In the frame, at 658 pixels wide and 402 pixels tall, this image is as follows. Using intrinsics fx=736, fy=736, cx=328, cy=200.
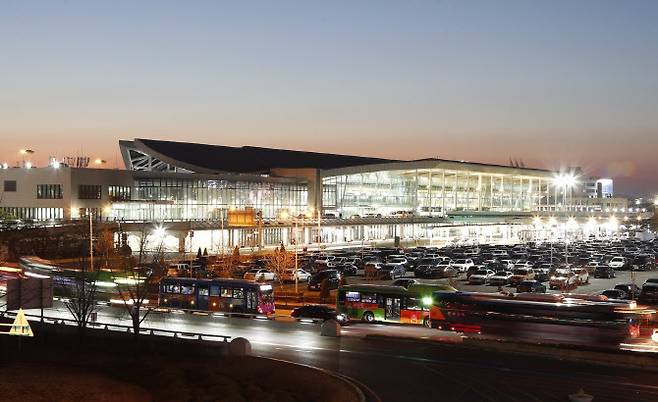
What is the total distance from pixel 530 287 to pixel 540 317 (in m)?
14.5

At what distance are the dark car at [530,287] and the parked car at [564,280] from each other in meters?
1.61

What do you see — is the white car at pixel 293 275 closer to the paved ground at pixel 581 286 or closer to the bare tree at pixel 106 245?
the paved ground at pixel 581 286

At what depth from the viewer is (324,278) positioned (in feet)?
130

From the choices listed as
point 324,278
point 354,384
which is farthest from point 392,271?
point 354,384

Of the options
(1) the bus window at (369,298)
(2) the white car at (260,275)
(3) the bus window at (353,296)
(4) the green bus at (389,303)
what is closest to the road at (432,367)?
(4) the green bus at (389,303)

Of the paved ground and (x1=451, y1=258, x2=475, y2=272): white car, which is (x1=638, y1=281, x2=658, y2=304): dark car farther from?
(x1=451, y1=258, x2=475, y2=272): white car

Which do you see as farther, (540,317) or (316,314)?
(316,314)

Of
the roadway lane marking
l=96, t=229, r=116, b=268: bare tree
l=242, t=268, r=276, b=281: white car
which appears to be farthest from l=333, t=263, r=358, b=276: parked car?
the roadway lane marking

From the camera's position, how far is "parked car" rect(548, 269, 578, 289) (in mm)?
38562

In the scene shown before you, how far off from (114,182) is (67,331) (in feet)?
140

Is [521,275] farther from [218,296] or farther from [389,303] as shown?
[218,296]

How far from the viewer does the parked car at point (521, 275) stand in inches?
1588

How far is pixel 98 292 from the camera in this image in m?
33.1

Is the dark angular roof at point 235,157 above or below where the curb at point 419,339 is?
above
